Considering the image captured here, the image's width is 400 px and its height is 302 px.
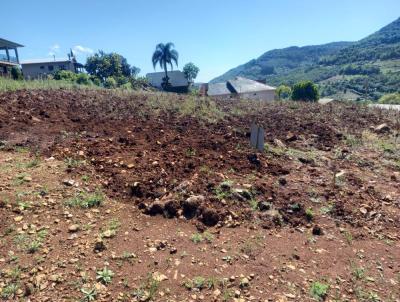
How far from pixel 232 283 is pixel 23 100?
8081mm

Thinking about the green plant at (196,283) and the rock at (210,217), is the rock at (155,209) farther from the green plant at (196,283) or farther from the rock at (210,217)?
the green plant at (196,283)

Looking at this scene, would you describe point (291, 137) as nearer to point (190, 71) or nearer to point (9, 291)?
point (9, 291)

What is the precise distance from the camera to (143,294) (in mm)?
2674

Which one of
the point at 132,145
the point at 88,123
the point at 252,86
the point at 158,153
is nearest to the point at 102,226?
the point at 158,153

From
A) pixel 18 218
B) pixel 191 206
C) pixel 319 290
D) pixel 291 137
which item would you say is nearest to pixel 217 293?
pixel 319 290

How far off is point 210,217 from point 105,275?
1448mm

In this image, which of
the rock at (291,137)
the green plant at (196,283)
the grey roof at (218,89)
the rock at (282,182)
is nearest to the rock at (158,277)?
the green plant at (196,283)

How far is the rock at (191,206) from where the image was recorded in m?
3.91

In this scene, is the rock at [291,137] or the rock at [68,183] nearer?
the rock at [68,183]

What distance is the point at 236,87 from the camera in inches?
1934

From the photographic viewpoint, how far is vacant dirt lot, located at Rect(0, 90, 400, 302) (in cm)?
284

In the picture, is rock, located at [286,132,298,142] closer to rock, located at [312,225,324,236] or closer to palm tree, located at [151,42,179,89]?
rock, located at [312,225,324,236]

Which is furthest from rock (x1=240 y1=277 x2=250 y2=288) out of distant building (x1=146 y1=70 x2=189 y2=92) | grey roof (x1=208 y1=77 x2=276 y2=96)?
distant building (x1=146 y1=70 x2=189 y2=92)

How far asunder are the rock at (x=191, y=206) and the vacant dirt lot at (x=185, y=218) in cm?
1
